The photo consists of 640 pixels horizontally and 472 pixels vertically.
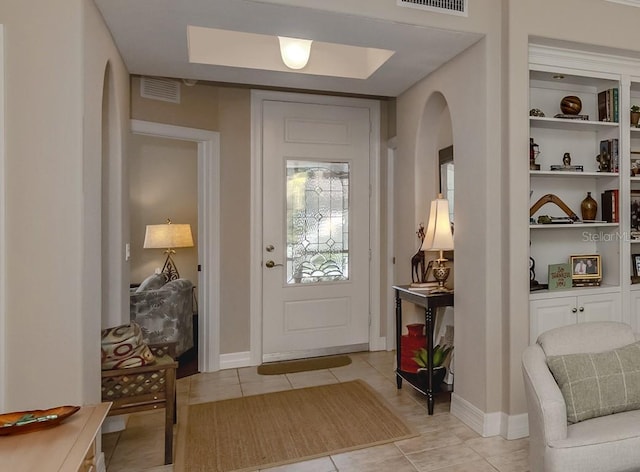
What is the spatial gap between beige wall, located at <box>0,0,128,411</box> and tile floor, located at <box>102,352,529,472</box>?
2.62 ft

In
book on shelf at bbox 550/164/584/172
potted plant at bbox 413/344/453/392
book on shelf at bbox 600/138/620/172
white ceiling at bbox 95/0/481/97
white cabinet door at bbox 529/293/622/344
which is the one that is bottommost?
potted plant at bbox 413/344/453/392

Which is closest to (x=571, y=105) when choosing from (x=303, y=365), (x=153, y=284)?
(x=303, y=365)

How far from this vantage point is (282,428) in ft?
9.32

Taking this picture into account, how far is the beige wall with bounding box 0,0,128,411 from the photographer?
1915 mm

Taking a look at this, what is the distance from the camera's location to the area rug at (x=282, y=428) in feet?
8.16

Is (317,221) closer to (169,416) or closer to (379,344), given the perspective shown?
(379,344)

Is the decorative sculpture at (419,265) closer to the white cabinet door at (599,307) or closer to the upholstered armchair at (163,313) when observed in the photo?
the white cabinet door at (599,307)

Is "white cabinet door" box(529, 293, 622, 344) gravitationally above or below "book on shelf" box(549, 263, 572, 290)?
below

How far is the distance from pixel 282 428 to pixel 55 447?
1.63 metres

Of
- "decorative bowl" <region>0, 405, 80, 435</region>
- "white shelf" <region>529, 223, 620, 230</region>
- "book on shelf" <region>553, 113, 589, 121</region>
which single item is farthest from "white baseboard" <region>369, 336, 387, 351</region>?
"decorative bowl" <region>0, 405, 80, 435</region>

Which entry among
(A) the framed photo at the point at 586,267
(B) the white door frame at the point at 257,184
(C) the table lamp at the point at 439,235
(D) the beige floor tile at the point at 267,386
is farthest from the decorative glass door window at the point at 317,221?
(A) the framed photo at the point at 586,267

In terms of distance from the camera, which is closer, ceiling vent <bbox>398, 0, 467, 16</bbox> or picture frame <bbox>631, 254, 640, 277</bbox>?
ceiling vent <bbox>398, 0, 467, 16</bbox>

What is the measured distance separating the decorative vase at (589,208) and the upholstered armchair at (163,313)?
356 cm

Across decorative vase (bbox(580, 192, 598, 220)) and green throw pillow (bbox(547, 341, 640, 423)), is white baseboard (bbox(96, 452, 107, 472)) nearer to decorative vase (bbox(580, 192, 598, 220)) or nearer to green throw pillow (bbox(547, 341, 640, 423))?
green throw pillow (bbox(547, 341, 640, 423))
